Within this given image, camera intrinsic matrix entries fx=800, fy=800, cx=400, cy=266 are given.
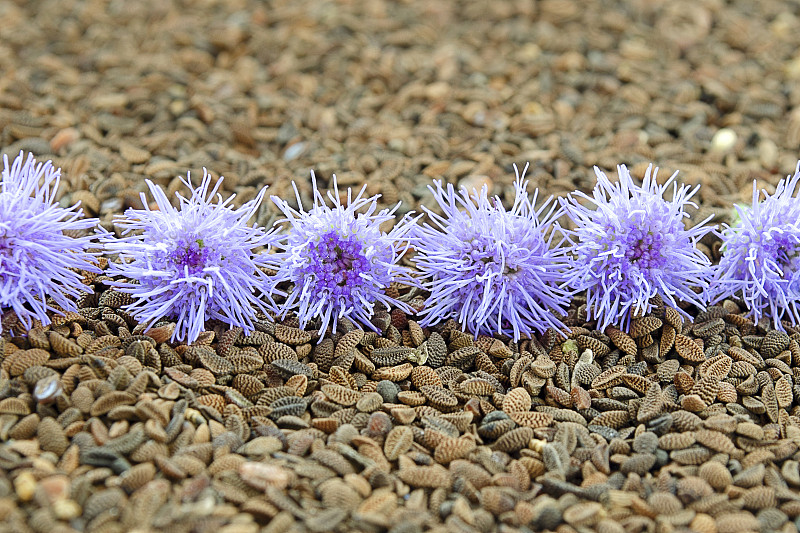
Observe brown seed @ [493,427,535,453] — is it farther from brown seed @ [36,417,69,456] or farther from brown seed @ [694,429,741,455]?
brown seed @ [36,417,69,456]

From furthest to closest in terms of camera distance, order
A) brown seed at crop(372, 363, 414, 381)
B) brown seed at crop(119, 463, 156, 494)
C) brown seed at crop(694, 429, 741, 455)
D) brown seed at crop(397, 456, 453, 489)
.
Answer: brown seed at crop(372, 363, 414, 381)
brown seed at crop(694, 429, 741, 455)
brown seed at crop(397, 456, 453, 489)
brown seed at crop(119, 463, 156, 494)

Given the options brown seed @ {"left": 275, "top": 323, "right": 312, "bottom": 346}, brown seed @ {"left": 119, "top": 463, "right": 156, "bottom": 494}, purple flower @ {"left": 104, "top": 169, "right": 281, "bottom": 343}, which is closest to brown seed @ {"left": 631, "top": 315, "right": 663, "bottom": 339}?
brown seed @ {"left": 275, "top": 323, "right": 312, "bottom": 346}

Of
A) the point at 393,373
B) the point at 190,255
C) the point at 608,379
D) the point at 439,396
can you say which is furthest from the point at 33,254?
the point at 608,379

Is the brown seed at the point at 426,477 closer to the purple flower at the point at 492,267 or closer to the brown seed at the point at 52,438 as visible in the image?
the purple flower at the point at 492,267

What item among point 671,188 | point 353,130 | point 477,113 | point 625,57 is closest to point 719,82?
point 625,57

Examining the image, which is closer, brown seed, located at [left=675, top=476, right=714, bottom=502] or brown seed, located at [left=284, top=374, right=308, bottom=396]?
brown seed, located at [left=675, top=476, right=714, bottom=502]

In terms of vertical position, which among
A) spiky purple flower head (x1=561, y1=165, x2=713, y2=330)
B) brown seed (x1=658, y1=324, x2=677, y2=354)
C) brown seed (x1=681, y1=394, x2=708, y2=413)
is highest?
spiky purple flower head (x1=561, y1=165, x2=713, y2=330)

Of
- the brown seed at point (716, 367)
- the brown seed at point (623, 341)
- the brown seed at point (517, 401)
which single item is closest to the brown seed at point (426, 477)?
the brown seed at point (517, 401)
